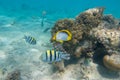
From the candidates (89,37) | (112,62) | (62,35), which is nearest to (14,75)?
(62,35)

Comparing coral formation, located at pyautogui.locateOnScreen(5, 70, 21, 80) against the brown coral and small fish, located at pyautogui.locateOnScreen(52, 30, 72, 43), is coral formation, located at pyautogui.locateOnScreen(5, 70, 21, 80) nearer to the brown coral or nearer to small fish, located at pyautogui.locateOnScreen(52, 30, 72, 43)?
the brown coral

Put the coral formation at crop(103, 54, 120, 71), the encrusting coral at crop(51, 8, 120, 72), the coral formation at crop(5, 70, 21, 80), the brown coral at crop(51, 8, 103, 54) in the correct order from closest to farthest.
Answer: the coral formation at crop(103, 54, 120, 71) < the coral formation at crop(5, 70, 21, 80) < the encrusting coral at crop(51, 8, 120, 72) < the brown coral at crop(51, 8, 103, 54)

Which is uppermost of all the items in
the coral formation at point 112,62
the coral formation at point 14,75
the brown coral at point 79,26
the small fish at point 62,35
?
the brown coral at point 79,26

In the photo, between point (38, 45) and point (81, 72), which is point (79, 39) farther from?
point (38, 45)

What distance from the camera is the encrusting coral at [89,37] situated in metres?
7.01

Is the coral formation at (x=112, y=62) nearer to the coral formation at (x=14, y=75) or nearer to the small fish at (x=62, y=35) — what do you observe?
the small fish at (x=62, y=35)

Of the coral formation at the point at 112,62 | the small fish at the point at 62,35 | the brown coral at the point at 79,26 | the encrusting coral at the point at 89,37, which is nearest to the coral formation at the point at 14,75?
the encrusting coral at the point at 89,37

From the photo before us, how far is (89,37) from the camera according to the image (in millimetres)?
7664

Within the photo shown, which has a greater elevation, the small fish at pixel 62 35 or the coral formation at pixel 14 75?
the small fish at pixel 62 35

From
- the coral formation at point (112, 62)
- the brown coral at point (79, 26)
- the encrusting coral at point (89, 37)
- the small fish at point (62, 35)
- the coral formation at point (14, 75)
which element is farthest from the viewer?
the brown coral at point (79, 26)

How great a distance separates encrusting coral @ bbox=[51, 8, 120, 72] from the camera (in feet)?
23.0

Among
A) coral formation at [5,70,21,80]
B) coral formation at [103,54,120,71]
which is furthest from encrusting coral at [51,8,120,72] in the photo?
coral formation at [5,70,21,80]

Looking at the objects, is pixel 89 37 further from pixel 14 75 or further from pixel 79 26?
pixel 14 75

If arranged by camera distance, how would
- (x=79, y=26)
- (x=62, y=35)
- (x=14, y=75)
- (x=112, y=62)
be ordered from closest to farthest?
(x=62, y=35) → (x=112, y=62) → (x=14, y=75) → (x=79, y=26)
